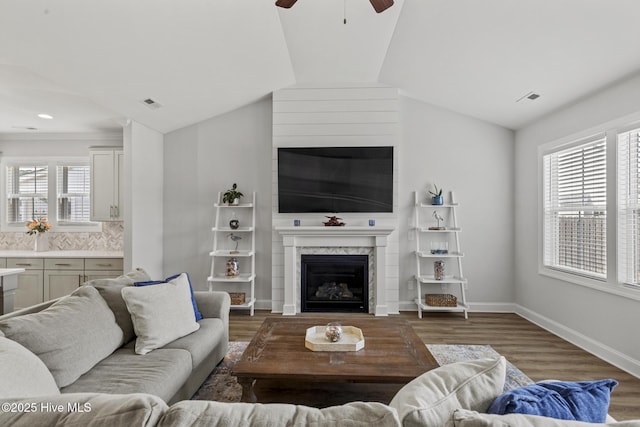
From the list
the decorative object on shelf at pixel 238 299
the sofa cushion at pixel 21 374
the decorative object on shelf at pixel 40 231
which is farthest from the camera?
the decorative object on shelf at pixel 40 231

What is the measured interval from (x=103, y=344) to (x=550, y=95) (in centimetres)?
452

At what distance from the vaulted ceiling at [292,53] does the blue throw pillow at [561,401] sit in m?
2.63

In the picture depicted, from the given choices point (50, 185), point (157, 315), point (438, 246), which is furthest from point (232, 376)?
point (50, 185)

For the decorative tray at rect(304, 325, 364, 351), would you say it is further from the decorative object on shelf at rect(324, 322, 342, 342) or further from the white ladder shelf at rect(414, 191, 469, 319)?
the white ladder shelf at rect(414, 191, 469, 319)

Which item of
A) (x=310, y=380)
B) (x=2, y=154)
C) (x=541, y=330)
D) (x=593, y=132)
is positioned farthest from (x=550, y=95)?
(x=2, y=154)

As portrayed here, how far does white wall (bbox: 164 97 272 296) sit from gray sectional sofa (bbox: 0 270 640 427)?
2091 millimetres

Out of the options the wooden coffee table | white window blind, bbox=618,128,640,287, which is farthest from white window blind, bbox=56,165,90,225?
white window blind, bbox=618,128,640,287

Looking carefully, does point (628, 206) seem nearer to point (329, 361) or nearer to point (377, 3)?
point (377, 3)

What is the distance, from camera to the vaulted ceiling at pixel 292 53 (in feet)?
8.29

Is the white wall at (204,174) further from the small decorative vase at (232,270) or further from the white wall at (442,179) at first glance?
the small decorative vase at (232,270)

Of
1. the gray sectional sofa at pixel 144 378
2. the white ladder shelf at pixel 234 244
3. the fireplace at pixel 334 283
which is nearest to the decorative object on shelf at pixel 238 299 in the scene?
the white ladder shelf at pixel 234 244

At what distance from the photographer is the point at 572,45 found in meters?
2.80

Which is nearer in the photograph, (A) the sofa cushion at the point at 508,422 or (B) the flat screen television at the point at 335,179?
(A) the sofa cushion at the point at 508,422

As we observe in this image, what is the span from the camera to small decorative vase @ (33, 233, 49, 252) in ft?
16.0
